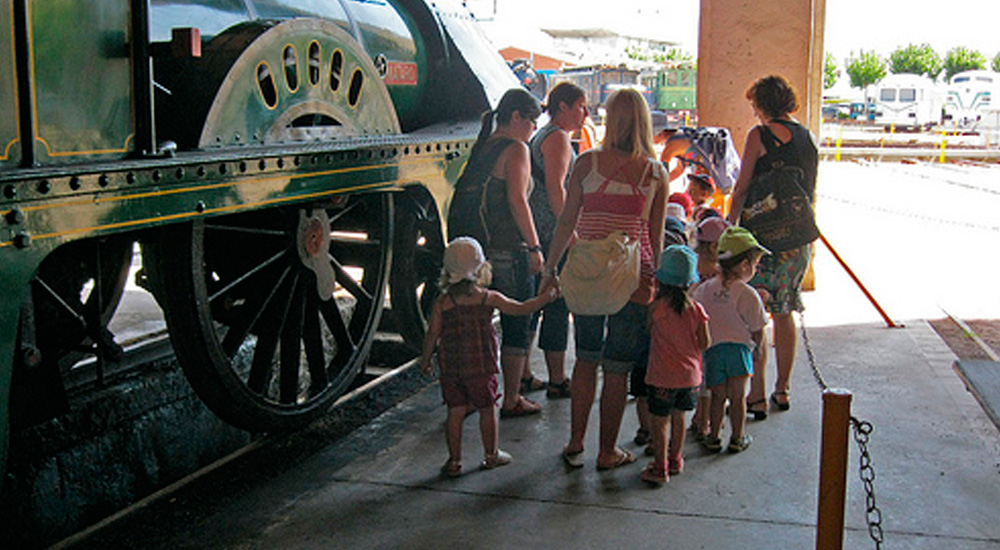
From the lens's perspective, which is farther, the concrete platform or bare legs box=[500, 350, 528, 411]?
bare legs box=[500, 350, 528, 411]

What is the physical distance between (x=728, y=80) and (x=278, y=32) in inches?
202

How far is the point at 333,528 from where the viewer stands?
3.95m

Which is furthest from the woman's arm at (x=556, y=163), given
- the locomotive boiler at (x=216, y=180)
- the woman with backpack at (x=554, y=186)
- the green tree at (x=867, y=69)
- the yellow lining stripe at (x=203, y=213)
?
the green tree at (x=867, y=69)

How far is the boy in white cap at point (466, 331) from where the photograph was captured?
14.3ft

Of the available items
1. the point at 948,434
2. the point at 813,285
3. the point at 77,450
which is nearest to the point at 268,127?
the point at 77,450

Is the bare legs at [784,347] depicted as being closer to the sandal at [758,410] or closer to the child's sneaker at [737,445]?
the sandal at [758,410]

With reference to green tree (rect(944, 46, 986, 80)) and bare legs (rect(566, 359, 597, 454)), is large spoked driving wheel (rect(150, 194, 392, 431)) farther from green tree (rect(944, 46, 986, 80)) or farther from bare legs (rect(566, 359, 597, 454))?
green tree (rect(944, 46, 986, 80))

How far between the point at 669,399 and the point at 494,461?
0.86 metres

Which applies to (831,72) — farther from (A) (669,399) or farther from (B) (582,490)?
(B) (582,490)

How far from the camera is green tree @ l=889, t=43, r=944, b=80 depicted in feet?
245

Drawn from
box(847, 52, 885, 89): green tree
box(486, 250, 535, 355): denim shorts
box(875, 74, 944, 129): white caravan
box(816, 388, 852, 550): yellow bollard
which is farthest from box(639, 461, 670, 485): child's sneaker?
box(847, 52, 885, 89): green tree

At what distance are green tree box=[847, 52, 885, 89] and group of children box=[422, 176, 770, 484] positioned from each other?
74286 mm

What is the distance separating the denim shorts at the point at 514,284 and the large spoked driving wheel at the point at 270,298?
25.9 inches

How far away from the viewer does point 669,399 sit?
423 centimetres
